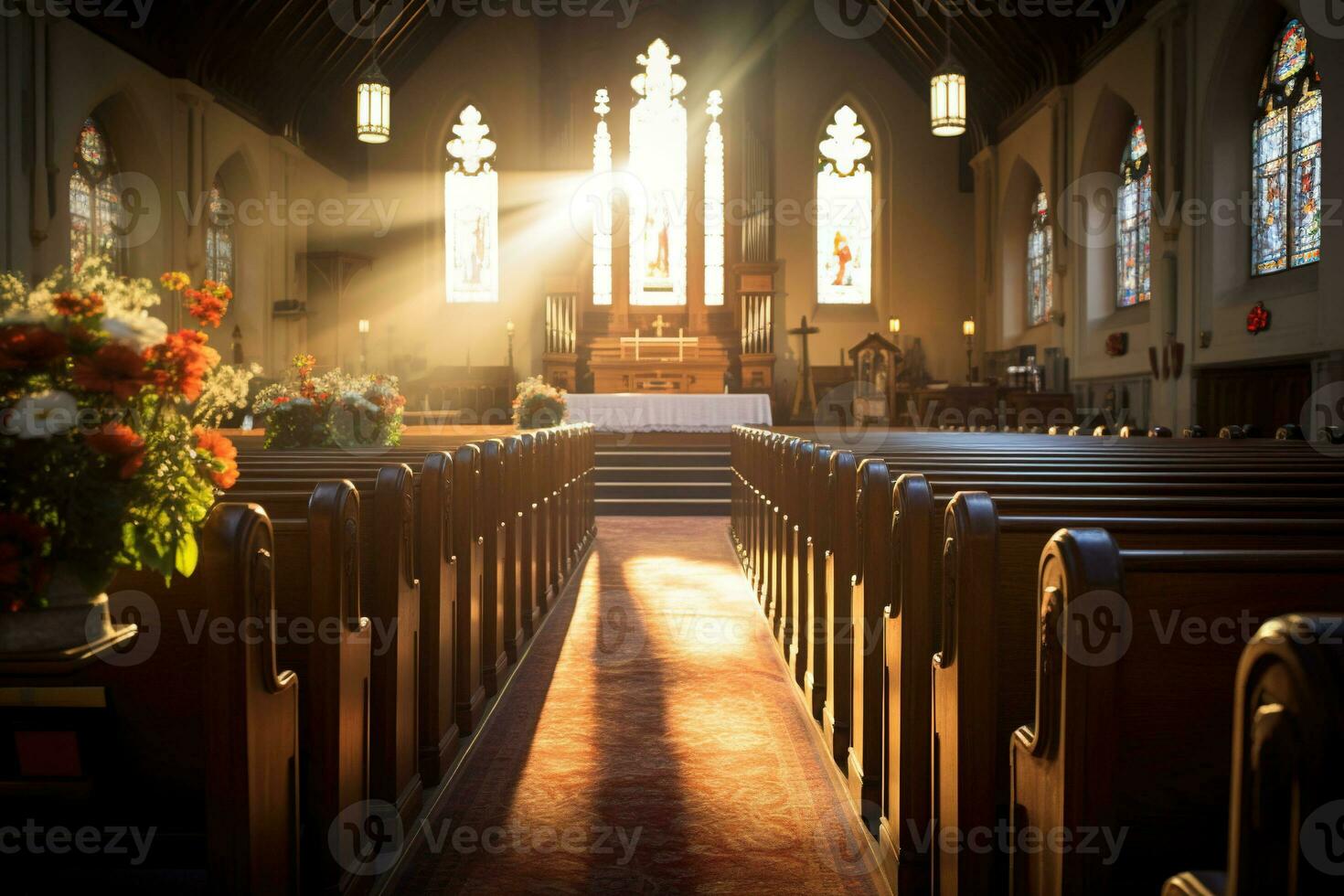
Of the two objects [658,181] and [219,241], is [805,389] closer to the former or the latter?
[658,181]

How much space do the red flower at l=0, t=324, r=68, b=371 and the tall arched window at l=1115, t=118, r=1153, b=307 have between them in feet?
32.5

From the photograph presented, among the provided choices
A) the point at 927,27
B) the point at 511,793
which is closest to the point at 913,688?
the point at 511,793

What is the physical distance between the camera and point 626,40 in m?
14.2

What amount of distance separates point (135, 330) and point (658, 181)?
13.4 meters

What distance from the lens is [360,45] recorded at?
40.3ft

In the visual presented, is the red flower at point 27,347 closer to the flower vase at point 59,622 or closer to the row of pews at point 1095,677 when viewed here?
the flower vase at point 59,622

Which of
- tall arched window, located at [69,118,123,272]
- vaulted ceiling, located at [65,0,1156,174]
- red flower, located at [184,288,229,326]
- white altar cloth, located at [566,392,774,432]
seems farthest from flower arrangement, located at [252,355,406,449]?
white altar cloth, located at [566,392,774,432]

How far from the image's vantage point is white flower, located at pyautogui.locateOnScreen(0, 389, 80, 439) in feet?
4.08

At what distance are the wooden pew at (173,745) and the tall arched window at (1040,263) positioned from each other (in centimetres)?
1152

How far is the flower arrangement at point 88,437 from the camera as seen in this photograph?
4.14ft

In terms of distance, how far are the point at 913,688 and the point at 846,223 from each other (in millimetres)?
12965

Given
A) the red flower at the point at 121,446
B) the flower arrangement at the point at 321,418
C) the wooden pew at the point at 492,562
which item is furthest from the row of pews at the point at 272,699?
the flower arrangement at the point at 321,418

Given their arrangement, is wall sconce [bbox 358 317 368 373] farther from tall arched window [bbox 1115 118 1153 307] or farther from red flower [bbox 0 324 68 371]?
red flower [bbox 0 324 68 371]

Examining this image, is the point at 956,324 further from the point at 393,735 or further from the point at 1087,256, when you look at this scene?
the point at 393,735
